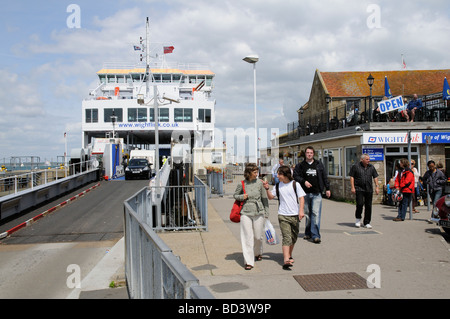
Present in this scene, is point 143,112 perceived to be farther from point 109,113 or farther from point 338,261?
point 338,261

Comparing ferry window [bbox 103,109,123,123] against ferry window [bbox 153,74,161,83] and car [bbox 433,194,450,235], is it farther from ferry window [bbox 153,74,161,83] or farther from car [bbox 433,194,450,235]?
car [bbox 433,194,450,235]

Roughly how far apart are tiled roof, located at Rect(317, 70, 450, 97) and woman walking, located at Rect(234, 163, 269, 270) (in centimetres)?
2843

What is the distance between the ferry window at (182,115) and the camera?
156 feet

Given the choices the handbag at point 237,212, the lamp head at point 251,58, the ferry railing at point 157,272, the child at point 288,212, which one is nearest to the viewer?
the ferry railing at point 157,272

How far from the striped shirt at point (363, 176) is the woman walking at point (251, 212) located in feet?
13.2

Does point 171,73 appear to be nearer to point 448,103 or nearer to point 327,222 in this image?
point 448,103

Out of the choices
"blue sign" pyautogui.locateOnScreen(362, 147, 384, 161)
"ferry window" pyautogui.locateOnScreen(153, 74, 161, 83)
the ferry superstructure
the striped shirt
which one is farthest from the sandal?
"ferry window" pyautogui.locateOnScreen(153, 74, 161, 83)

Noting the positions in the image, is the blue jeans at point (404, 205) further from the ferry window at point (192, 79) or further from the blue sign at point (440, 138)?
the ferry window at point (192, 79)

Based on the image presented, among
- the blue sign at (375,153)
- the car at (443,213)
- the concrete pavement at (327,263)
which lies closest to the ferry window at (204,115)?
the blue sign at (375,153)

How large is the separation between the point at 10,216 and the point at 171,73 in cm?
4238

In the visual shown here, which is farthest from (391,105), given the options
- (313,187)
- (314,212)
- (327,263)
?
(327,263)

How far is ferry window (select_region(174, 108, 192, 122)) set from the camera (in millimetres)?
47531

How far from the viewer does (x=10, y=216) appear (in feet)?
43.9
